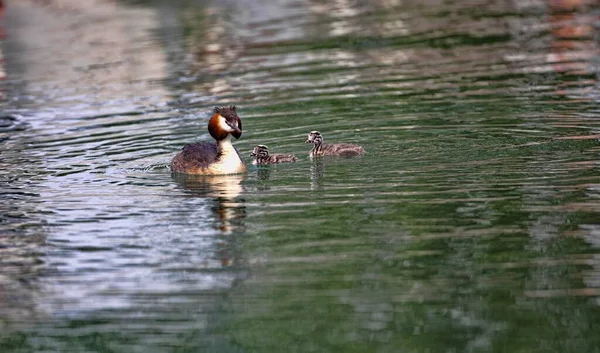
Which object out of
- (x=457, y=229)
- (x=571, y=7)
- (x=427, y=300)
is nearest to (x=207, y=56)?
(x=571, y=7)

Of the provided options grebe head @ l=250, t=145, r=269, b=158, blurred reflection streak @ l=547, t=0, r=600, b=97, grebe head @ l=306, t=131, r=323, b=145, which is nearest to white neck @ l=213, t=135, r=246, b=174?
grebe head @ l=250, t=145, r=269, b=158

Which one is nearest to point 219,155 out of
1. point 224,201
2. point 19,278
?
point 224,201

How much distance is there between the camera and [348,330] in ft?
30.1

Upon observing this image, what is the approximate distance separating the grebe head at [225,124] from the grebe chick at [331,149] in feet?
3.35

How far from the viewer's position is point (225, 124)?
48.9 ft

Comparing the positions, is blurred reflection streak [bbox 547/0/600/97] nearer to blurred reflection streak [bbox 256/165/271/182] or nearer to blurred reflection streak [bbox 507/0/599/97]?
blurred reflection streak [bbox 507/0/599/97]

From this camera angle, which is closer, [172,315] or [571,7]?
[172,315]

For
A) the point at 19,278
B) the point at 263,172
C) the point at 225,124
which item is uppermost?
the point at 225,124

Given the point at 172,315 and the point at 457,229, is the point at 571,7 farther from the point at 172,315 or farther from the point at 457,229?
the point at 172,315

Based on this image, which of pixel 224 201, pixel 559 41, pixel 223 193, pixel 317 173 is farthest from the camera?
pixel 559 41

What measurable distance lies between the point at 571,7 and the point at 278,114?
1634 centimetres

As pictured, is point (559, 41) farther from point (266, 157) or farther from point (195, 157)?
point (195, 157)

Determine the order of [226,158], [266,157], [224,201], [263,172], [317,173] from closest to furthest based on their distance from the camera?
[224,201]
[317,173]
[263,172]
[226,158]
[266,157]

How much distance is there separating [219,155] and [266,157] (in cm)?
57
